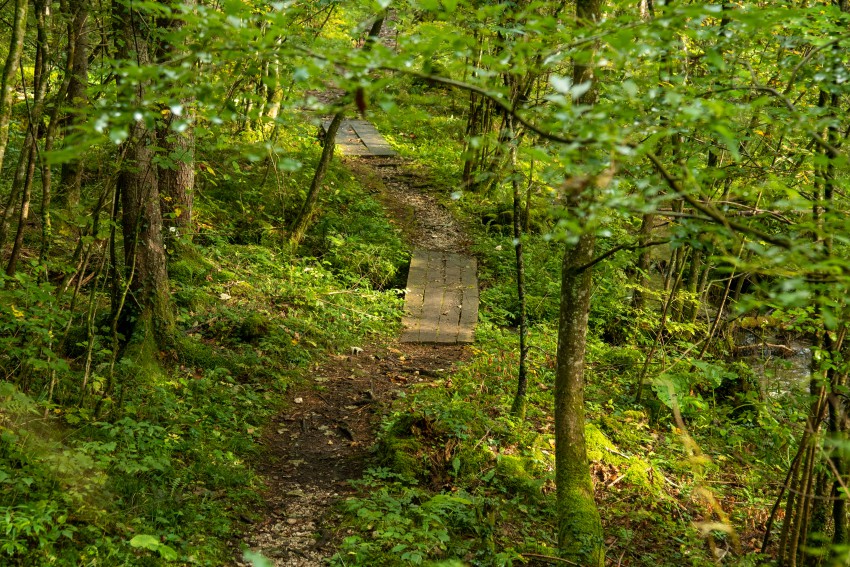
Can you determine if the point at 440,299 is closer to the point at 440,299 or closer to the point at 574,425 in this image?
the point at 440,299

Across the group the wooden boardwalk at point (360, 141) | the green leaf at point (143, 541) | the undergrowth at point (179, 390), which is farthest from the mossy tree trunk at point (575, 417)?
the wooden boardwalk at point (360, 141)

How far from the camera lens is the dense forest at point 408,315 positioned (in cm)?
229

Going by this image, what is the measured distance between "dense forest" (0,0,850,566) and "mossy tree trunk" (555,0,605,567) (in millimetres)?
21

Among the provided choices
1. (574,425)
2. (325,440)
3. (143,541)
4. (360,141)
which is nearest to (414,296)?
(325,440)

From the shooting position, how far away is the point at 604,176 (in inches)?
76.0

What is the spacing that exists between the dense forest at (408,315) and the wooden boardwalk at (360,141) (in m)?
4.63

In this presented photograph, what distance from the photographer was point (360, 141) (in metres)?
15.7

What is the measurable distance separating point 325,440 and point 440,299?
13.6ft

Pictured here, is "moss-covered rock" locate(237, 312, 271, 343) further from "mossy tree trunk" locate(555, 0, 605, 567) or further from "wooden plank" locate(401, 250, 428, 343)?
"mossy tree trunk" locate(555, 0, 605, 567)

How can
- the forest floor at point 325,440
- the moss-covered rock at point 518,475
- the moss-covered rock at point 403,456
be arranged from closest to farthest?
the forest floor at point 325,440
the moss-covered rock at point 403,456
the moss-covered rock at point 518,475

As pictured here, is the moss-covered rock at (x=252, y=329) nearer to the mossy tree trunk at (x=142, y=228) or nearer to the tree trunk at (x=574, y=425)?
the mossy tree trunk at (x=142, y=228)

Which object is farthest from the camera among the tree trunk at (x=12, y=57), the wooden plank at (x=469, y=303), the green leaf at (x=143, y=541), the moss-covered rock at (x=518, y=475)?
the wooden plank at (x=469, y=303)

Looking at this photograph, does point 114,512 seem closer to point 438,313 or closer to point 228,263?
point 228,263

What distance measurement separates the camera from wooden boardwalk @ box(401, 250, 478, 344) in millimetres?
8906
